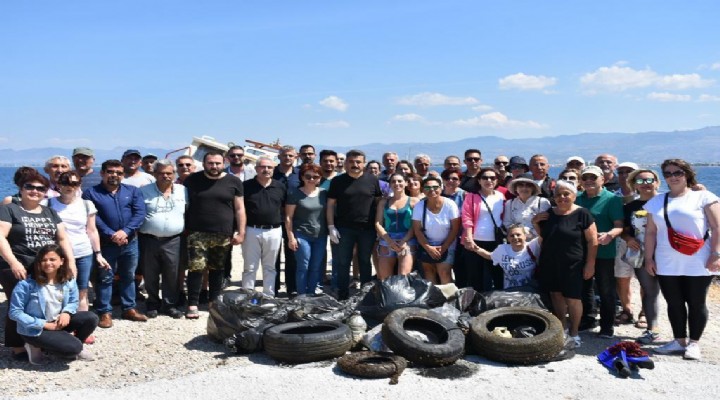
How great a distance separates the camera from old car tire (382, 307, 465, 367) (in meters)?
5.33

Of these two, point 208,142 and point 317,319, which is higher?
point 208,142

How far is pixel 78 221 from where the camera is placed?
6176mm

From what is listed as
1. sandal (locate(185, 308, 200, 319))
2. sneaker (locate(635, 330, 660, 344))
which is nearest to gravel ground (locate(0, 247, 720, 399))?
sneaker (locate(635, 330, 660, 344))

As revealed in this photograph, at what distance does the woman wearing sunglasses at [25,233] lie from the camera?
5.52m

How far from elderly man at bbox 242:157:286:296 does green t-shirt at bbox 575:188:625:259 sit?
3.70 metres

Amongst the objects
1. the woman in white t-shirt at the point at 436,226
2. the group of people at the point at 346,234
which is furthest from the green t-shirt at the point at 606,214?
the woman in white t-shirt at the point at 436,226

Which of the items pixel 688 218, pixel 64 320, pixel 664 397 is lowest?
pixel 664 397

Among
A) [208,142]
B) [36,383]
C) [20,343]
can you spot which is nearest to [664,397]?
[36,383]

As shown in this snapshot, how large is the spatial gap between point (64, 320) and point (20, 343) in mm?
584

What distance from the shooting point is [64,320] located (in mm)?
5500

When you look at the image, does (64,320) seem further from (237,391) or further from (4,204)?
(237,391)

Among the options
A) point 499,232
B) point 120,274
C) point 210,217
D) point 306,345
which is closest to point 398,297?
point 306,345

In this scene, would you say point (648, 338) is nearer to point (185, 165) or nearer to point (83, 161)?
point (185, 165)

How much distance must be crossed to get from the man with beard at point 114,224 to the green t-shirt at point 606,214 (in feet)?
16.7
